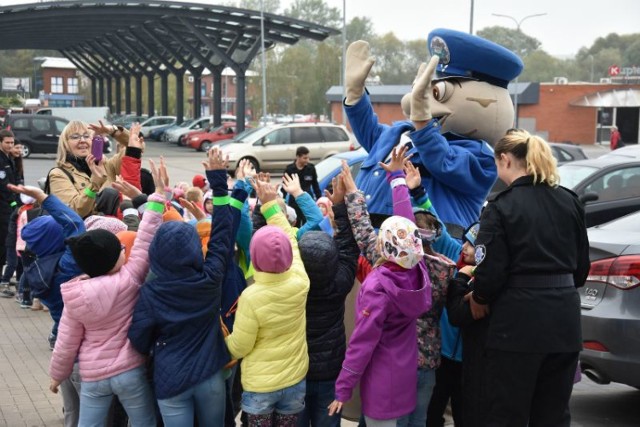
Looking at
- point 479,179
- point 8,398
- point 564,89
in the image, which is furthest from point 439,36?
point 564,89

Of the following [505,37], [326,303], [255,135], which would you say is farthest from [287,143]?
[505,37]

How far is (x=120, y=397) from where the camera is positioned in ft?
13.3

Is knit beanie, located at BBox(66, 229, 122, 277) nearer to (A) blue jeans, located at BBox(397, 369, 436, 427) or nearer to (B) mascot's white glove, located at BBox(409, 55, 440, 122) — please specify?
(A) blue jeans, located at BBox(397, 369, 436, 427)

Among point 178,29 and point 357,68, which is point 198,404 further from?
point 178,29

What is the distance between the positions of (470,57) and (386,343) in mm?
2279

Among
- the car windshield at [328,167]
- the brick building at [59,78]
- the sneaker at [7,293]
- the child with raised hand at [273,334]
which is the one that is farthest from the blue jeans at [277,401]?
the brick building at [59,78]

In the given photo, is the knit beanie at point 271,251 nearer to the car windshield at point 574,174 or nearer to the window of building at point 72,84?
the car windshield at point 574,174

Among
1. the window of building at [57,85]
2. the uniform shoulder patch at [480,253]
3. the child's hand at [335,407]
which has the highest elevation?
the window of building at [57,85]

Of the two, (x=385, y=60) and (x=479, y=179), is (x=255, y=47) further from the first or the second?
(x=385, y=60)

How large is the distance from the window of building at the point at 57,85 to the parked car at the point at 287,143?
8194 cm

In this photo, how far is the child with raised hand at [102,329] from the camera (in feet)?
12.8

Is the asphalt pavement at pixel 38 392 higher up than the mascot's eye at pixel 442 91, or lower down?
lower down

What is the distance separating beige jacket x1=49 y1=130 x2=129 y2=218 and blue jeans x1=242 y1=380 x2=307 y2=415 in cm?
231

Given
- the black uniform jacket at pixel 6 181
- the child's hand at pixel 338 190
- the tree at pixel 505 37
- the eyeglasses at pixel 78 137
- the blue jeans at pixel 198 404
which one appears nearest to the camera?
→ the blue jeans at pixel 198 404
